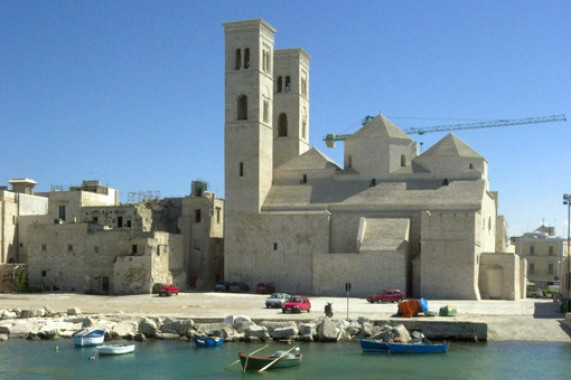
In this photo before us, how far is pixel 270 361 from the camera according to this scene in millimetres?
30359

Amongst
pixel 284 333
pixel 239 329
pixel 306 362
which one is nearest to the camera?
pixel 306 362

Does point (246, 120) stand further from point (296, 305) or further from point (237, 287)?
point (296, 305)

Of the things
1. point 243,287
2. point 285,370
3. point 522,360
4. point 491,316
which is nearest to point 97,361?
point 285,370

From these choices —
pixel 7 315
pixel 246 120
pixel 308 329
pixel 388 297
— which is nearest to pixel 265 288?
pixel 388 297

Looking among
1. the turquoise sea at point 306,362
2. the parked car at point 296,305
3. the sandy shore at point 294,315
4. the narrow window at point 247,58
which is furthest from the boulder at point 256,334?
the narrow window at point 247,58

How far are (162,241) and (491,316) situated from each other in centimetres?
2272

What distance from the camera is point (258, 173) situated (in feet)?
183

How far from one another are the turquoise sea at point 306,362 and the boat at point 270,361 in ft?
1.00

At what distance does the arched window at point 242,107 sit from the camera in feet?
188

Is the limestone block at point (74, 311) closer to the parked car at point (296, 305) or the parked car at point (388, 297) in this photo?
the parked car at point (296, 305)

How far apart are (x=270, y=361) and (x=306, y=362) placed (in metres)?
1.74

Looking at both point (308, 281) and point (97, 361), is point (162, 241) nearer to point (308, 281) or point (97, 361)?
point (308, 281)

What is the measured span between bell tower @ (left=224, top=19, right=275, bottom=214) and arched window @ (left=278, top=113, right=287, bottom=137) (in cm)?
667

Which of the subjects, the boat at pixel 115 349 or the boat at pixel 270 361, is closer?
the boat at pixel 270 361
